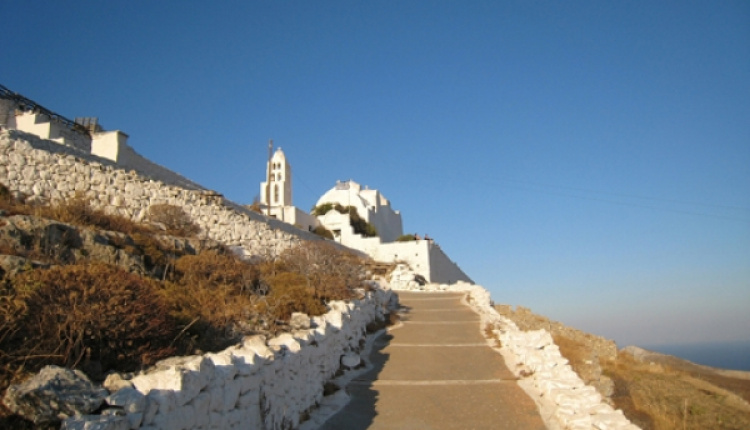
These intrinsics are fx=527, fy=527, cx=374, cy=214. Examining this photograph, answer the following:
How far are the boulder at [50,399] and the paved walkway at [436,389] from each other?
13.6 ft

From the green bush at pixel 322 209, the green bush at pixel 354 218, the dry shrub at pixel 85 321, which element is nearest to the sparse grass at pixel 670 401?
the dry shrub at pixel 85 321

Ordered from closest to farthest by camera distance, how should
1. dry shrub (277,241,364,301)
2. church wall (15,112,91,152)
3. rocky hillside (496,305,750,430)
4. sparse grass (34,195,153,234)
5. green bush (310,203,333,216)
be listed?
rocky hillside (496,305,750,430)
sparse grass (34,195,153,234)
dry shrub (277,241,364,301)
church wall (15,112,91,152)
green bush (310,203,333,216)

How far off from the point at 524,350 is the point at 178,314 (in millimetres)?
6844

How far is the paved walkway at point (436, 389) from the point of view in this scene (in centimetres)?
782

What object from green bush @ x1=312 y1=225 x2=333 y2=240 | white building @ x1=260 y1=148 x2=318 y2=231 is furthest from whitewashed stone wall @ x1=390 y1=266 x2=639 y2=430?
white building @ x1=260 y1=148 x2=318 y2=231

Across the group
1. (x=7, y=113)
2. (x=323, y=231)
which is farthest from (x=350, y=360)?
(x=323, y=231)

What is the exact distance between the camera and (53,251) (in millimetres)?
9156

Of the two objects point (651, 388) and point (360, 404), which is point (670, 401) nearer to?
point (651, 388)

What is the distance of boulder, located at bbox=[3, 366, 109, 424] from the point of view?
3889 millimetres

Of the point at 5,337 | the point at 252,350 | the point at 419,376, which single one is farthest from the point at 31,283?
the point at 419,376

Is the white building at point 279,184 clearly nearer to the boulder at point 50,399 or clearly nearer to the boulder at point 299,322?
the boulder at point 299,322

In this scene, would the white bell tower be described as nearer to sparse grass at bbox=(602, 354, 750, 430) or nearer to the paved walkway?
the paved walkway

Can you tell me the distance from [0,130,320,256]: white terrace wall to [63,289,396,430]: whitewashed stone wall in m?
10.6

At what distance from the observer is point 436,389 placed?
373 inches
